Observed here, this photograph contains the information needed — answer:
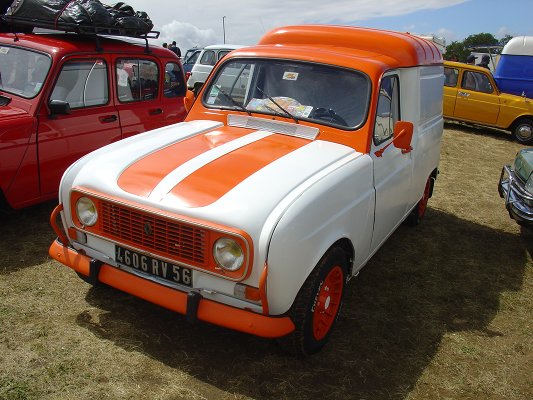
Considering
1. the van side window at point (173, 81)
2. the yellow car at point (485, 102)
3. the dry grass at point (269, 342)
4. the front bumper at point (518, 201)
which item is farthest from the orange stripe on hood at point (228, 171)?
the yellow car at point (485, 102)

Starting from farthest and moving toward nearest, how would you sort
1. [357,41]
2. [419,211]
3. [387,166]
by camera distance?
[419,211], [357,41], [387,166]

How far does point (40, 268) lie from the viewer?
4074 millimetres

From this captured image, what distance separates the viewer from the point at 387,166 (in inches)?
152

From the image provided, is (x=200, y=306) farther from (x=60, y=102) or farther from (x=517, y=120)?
(x=517, y=120)

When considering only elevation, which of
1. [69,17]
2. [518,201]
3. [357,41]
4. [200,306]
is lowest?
[518,201]

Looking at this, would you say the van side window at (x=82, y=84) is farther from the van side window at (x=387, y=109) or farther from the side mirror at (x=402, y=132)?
the side mirror at (x=402, y=132)

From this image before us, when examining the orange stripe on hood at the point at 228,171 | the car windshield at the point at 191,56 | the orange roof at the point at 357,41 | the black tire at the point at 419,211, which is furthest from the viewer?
the car windshield at the point at 191,56

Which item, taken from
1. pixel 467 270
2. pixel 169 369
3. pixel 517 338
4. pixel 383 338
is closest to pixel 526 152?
pixel 467 270

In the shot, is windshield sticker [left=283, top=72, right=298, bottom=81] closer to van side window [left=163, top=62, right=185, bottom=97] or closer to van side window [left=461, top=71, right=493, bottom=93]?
van side window [left=163, top=62, right=185, bottom=97]

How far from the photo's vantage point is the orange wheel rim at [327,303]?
3107 mm

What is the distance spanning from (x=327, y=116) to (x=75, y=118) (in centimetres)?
272

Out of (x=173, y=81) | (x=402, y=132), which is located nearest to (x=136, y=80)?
(x=173, y=81)

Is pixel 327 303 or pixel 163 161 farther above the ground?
pixel 163 161

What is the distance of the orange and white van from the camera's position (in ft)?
8.70
